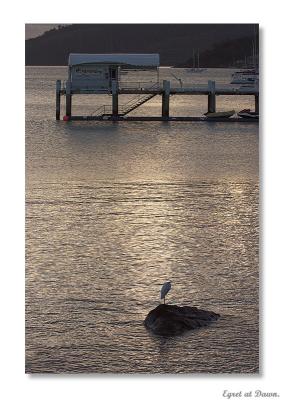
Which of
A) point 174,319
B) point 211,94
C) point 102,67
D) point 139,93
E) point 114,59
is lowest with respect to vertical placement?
point 174,319

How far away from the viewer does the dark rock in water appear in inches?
398

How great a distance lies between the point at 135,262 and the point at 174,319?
8.24 ft

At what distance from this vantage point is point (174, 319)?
33.5 feet

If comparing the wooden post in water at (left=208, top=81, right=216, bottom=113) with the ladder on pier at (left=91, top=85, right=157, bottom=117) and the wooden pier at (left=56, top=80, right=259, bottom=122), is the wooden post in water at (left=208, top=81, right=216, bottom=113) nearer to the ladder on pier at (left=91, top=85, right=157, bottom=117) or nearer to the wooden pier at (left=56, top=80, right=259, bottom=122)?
the wooden pier at (left=56, top=80, right=259, bottom=122)

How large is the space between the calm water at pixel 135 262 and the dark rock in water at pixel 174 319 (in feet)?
0.33

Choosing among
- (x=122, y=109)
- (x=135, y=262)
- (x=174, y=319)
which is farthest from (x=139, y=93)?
(x=174, y=319)

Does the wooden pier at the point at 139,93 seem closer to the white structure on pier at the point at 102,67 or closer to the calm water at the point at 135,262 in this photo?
the white structure on pier at the point at 102,67

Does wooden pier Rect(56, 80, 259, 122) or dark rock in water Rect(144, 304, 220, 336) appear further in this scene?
wooden pier Rect(56, 80, 259, 122)

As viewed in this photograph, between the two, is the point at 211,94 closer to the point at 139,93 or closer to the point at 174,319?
the point at 139,93

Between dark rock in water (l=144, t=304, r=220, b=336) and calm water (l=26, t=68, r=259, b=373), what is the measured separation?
100 millimetres

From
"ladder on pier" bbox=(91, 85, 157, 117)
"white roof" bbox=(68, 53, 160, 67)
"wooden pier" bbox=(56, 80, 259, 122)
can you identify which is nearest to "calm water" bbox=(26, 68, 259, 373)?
"white roof" bbox=(68, 53, 160, 67)

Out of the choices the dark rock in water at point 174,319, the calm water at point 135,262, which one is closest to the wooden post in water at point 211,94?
the calm water at point 135,262
